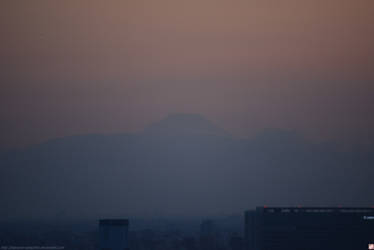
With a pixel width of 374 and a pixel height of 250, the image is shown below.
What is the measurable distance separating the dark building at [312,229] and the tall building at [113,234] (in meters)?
15.1

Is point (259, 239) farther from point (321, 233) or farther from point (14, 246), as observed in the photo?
point (14, 246)

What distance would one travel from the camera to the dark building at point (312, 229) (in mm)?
55438

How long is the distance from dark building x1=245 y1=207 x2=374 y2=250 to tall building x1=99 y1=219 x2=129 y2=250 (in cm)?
1506

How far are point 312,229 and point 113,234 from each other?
2335 cm

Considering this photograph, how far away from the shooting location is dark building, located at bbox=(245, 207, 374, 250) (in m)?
55.4

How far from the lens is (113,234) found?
5984 centimetres

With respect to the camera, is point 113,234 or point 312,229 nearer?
point 312,229

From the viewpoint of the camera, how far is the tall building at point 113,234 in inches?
2314

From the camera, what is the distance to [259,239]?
2211 inches

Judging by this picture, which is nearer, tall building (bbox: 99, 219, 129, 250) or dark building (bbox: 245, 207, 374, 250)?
dark building (bbox: 245, 207, 374, 250)

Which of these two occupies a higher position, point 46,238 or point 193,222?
point 193,222

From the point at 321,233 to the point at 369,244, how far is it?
621cm

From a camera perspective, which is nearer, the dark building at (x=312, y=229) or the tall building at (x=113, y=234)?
the dark building at (x=312, y=229)

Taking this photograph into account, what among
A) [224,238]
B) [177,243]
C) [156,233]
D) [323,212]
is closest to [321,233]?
[323,212]
